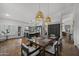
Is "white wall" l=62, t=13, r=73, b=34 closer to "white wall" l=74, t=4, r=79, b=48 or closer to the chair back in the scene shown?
"white wall" l=74, t=4, r=79, b=48

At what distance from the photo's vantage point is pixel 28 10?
1902 millimetres

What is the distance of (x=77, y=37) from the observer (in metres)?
1.89

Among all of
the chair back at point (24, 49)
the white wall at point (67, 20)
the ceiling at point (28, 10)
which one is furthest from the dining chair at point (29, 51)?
the white wall at point (67, 20)

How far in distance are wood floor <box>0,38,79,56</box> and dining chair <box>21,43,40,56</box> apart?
7 cm

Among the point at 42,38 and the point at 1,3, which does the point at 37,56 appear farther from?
the point at 1,3

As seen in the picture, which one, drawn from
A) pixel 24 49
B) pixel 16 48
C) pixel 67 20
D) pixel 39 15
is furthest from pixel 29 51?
pixel 67 20

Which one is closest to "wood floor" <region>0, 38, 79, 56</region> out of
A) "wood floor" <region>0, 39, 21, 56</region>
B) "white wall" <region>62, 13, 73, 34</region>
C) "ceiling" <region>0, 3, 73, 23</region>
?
"wood floor" <region>0, 39, 21, 56</region>

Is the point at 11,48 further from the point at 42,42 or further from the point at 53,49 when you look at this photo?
the point at 53,49

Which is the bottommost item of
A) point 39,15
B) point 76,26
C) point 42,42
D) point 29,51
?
point 29,51

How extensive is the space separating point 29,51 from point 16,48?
0.72 ft

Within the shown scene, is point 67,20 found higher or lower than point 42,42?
higher

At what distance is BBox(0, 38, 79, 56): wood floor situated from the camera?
1.88 m

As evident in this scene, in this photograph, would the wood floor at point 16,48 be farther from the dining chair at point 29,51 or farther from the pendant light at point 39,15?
the pendant light at point 39,15

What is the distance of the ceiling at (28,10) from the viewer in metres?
1.88
